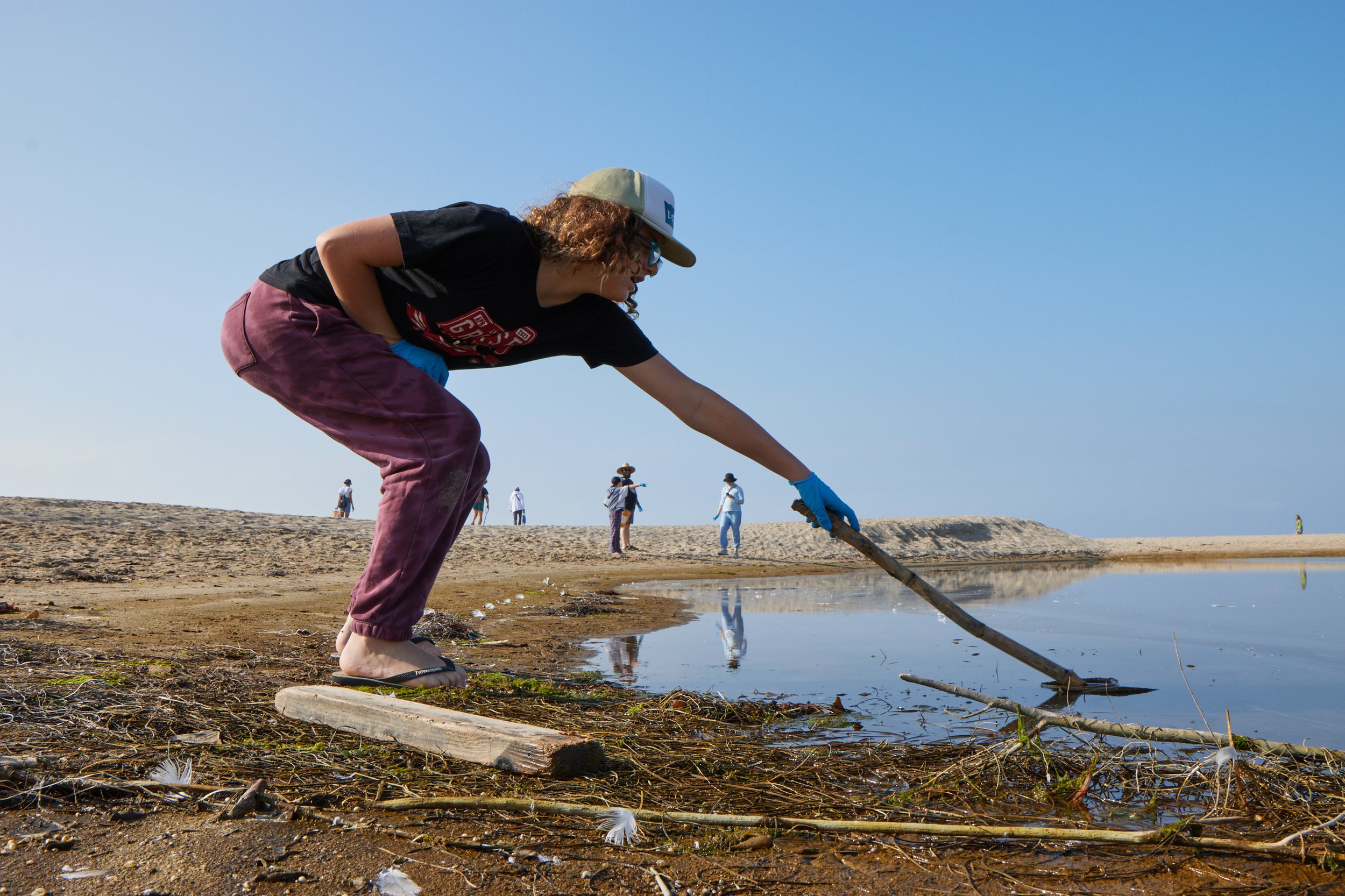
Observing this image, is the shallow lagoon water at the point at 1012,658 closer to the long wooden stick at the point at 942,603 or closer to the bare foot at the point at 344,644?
the long wooden stick at the point at 942,603

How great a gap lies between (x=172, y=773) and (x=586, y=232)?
1887 mm

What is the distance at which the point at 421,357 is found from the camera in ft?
10.7

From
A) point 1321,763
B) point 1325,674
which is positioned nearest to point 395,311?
point 1321,763

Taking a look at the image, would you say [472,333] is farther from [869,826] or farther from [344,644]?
[869,826]

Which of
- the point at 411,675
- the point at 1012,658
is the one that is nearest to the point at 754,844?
the point at 411,675

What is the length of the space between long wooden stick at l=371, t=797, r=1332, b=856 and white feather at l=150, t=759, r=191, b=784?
19.1 inches

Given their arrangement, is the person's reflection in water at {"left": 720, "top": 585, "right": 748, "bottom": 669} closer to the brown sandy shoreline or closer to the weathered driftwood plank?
the brown sandy shoreline

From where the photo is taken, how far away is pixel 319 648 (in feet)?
14.6

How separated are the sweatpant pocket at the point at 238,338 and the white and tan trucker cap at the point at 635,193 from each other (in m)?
1.27

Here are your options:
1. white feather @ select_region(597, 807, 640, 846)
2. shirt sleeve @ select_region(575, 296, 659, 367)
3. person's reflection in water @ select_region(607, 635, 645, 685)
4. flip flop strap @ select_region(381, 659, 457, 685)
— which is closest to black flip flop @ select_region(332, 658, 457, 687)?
flip flop strap @ select_region(381, 659, 457, 685)

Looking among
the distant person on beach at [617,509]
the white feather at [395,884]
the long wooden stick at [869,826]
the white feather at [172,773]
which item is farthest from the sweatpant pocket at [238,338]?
the distant person on beach at [617,509]

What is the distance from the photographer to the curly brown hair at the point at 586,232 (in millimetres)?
2783

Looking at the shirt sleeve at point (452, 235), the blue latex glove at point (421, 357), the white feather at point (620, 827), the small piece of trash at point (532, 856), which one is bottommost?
the small piece of trash at point (532, 856)

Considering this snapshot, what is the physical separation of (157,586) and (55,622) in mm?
3362
